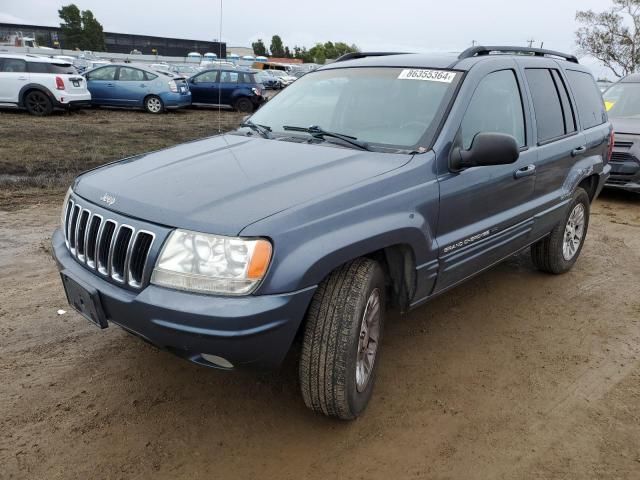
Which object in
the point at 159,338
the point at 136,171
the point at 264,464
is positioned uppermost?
the point at 136,171

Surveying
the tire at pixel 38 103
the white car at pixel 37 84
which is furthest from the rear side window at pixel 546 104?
the tire at pixel 38 103

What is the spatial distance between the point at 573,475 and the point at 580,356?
3.90 ft

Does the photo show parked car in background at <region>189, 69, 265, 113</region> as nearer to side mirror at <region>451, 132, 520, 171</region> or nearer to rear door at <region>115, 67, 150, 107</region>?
rear door at <region>115, 67, 150, 107</region>

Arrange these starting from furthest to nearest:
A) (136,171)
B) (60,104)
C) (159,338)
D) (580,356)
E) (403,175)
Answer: (60,104), (580,356), (136,171), (403,175), (159,338)

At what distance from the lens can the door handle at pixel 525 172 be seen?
140 inches

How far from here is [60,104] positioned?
13.7 m

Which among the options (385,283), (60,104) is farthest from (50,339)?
(60,104)

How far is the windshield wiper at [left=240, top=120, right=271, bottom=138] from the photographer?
11.6ft

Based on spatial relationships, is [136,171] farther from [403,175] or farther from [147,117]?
[147,117]

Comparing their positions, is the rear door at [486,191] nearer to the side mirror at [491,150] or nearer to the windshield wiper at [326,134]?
the side mirror at [491,150]

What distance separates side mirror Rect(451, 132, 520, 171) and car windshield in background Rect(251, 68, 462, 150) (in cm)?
25

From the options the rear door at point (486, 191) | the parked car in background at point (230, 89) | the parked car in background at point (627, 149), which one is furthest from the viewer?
the parked car in background at point (230, 89)

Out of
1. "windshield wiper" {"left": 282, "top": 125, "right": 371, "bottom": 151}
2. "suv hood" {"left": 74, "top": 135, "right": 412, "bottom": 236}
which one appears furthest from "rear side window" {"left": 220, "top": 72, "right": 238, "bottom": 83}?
"suv hood" {"left": 74, "top": 135, "right": 412, "bottom": 236}

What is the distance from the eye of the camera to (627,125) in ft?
25.5
